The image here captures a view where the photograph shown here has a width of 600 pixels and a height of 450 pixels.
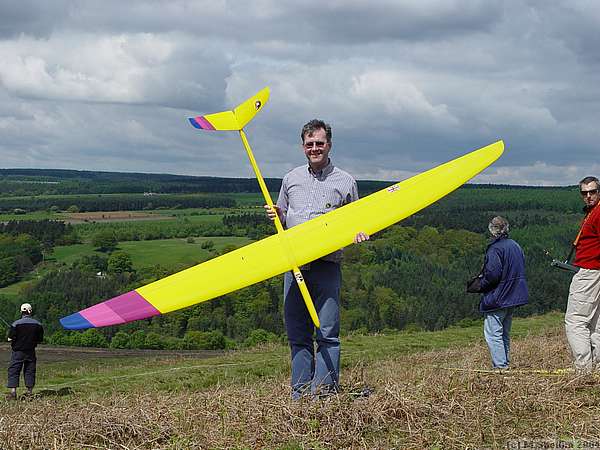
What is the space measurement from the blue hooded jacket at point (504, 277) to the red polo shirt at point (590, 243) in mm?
794

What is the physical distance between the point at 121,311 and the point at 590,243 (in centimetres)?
482

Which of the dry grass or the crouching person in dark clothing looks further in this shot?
the crouching person in dark clothing

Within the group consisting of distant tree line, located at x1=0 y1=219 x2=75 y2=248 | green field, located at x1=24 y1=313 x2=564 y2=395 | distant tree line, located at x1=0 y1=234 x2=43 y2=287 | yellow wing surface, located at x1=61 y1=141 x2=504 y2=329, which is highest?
distant tree line, located at x1=0 y1=219 x2=75 y2=248

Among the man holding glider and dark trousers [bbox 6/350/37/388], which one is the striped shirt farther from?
dark trousers [bbox 6/350/37/388]

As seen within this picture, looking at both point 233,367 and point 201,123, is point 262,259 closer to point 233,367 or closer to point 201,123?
point 201,123

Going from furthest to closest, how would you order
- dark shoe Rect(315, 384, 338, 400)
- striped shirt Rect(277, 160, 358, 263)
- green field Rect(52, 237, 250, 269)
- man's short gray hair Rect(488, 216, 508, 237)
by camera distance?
green field Rect(52, 237, 250, 269) → man's short gray hair Rect(488, 216, 508, 237) → striped shirt Rect(277, 160, 358, 263) → dark shoe Rect(315, 384, 338, 400)

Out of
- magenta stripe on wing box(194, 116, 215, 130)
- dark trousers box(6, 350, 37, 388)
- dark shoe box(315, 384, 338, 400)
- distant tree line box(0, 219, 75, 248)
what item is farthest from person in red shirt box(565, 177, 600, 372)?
distant tree line box(0, 219, 75, 248)

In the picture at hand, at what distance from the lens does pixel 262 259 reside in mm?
5840

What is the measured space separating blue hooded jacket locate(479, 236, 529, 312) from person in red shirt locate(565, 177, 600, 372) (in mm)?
733

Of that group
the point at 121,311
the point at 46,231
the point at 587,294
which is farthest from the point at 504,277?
the point at 46,231

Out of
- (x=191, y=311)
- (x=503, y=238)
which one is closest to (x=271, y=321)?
(x=191, y=311)

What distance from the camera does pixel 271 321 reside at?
44.6 meters

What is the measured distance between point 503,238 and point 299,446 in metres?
4.43

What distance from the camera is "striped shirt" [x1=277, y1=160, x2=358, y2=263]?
518 cm
